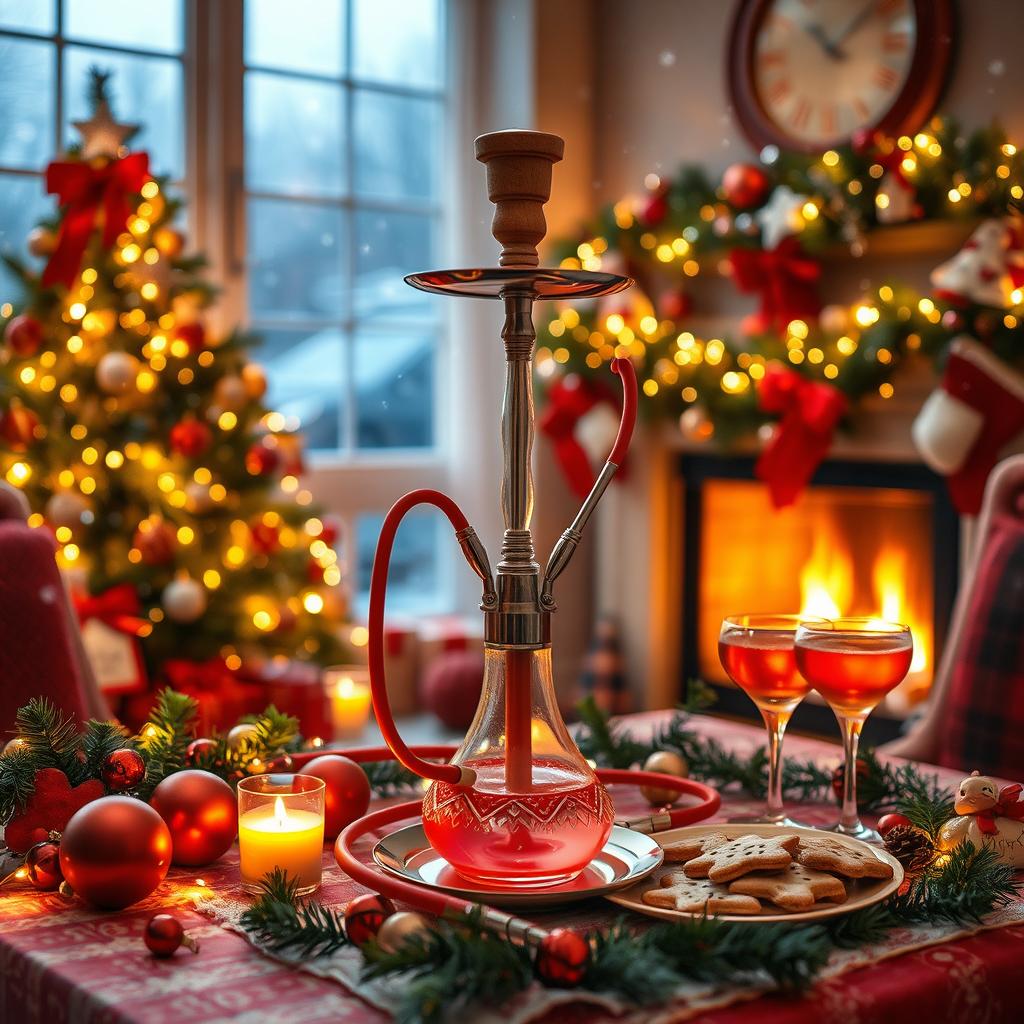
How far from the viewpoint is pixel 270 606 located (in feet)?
11.2

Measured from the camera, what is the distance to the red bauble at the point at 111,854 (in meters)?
0.98

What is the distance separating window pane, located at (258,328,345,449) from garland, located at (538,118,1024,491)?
2.11ft

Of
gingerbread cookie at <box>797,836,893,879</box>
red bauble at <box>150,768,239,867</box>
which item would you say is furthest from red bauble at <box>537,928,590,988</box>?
red bauble at <box>150,768,239,867</box>

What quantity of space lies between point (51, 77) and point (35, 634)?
2.44 metres

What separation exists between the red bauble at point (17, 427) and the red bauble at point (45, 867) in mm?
2215

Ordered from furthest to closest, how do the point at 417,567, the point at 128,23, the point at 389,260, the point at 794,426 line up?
the point at 417,567
the point at 389,260
the point at 128,23
the point at 794,426

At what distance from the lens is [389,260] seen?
4.25 meters

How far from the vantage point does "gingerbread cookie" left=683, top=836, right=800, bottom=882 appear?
0.97 meters

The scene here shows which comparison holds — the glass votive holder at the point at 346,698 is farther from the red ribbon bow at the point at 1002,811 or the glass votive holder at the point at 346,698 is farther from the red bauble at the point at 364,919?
the red bauble at the point at 364,919

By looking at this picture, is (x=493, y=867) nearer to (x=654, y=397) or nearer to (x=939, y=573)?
→ (x=939, y=573)

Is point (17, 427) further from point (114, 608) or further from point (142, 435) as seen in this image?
point (114, 608)

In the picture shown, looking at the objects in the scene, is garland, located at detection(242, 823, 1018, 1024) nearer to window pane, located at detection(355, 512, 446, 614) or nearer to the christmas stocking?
the christmas stocking

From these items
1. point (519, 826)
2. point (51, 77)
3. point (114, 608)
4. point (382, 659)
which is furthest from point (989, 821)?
point (51, 77)

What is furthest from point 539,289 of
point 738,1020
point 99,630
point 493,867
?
point 99,630
